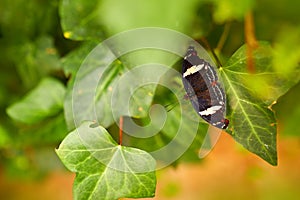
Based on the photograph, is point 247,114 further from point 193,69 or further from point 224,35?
point 224,35

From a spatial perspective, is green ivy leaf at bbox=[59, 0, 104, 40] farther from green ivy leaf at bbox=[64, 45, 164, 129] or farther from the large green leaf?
the large green leaf

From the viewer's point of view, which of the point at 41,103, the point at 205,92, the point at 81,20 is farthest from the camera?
the point at 41,103

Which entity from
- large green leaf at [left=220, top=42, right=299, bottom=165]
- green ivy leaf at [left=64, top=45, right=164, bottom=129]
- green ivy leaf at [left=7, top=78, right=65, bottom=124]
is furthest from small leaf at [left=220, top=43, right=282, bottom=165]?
green ivy leaf at [left=7, top=78, right=65, bottom=124]

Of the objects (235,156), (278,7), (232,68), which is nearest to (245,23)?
(278,7)

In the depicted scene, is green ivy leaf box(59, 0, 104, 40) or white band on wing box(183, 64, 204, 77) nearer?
white band on wing box(183, 64, 204, 77)

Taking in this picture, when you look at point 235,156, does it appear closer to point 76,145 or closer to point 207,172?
point 207,172

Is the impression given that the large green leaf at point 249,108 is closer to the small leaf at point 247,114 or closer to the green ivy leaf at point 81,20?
the small leaf at point 247,114

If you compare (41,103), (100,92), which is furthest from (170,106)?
(41,103)
